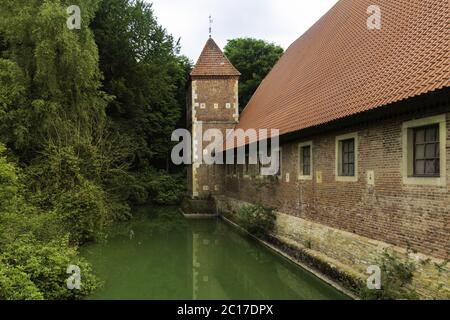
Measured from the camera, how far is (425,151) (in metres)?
7.34

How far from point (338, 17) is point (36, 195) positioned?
10897 millimetres

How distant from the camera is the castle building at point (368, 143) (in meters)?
6.98

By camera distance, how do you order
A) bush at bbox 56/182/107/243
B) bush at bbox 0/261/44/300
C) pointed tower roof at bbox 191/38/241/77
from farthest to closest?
1. pointed tower roof at bbox 191/38/241/77
2. bush at bbox 56/182/107/243
3. bush at bbox 0/261/44/300

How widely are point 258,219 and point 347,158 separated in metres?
5.48

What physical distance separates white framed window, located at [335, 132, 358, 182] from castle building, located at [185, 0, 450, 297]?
0.02 m

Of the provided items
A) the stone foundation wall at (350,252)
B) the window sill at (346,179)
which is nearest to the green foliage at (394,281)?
the stone foundation wall at (350,252)

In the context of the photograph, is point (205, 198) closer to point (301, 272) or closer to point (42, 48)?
point (42, 48)

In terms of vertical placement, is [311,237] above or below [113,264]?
above

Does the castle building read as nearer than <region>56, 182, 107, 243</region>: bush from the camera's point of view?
Yes

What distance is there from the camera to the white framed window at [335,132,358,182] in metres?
9.45

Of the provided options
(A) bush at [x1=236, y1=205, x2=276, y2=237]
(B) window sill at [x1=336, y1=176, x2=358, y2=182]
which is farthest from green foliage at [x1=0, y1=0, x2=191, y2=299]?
(B) window sill at [x1=336, y1=176, x2=358, y2=182]

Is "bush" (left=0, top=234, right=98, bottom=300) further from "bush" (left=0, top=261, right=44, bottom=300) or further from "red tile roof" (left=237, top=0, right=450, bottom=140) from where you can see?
"red tile roof" (left=237, top=0, right=450, bottom=140)

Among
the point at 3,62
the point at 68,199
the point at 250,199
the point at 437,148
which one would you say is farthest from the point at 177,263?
the point at 3,62

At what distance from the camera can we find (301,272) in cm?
1045
